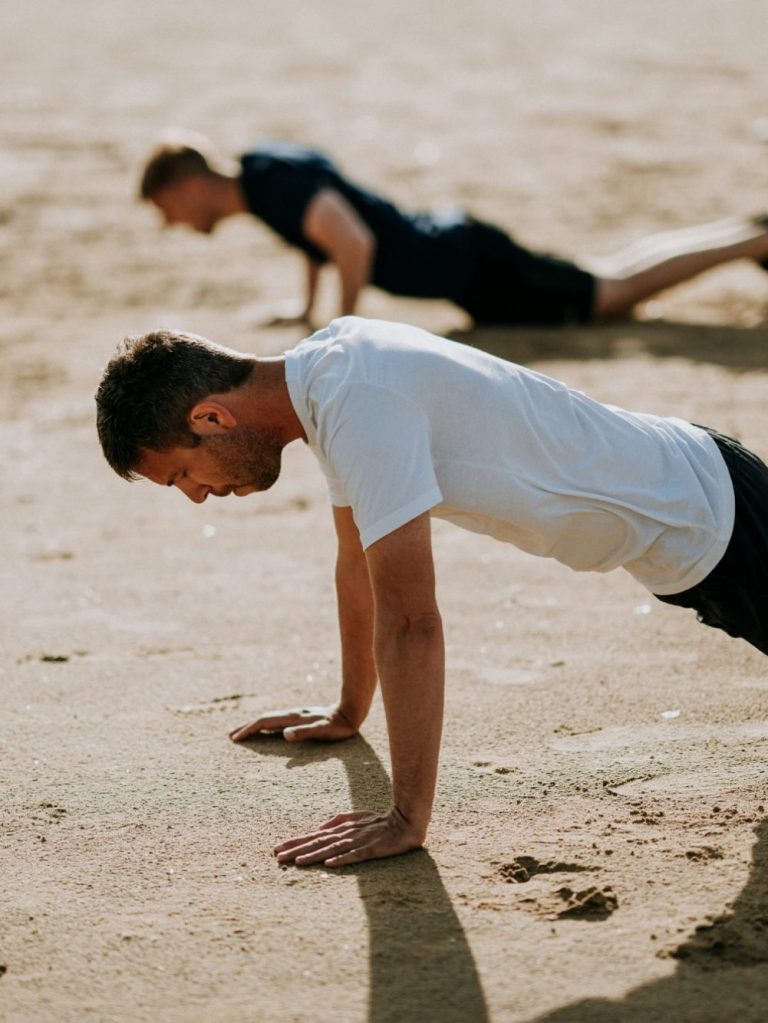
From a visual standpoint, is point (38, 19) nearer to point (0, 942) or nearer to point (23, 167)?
point (23, 167)

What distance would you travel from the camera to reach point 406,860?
8.76 feet

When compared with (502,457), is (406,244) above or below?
above

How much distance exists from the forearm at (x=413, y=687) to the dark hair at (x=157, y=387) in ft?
1.63

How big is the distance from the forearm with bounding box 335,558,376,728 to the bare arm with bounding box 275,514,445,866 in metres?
0.50

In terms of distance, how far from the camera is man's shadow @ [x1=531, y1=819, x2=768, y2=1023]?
7.10 feet

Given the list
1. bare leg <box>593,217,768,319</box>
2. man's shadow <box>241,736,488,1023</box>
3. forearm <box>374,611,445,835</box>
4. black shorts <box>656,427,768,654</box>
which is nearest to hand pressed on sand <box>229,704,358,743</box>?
man's shadow <box>241,736,488,1023</box>

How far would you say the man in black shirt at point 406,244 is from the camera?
6355 mm

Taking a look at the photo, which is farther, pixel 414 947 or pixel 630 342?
pixel 630 342

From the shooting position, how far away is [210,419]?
2.52 meters

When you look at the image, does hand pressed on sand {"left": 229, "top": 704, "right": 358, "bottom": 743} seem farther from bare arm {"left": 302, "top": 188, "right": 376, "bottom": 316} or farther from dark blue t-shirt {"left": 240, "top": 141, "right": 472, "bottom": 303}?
dark blue t-shirt {"left": 240, "top": 141, "right": 472, "bottom": 303}

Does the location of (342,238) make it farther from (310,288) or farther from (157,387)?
(157,387)

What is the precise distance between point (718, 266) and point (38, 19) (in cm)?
874

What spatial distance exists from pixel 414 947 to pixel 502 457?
0.84 metres

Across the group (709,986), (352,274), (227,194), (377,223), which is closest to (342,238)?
(352,274)
